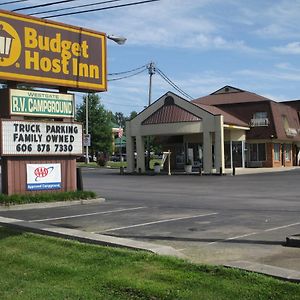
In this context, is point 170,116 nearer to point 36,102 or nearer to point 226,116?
point 226,116

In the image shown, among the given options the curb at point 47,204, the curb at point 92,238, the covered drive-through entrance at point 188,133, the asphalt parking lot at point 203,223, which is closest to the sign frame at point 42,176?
the curb at point 47,204

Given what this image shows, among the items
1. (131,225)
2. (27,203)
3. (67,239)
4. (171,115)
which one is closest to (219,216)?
(131,225)

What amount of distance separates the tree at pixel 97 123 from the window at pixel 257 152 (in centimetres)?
3819

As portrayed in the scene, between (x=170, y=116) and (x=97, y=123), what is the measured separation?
142 ft

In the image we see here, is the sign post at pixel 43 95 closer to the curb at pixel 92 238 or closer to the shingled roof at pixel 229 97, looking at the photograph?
the curb at pixel 92 238

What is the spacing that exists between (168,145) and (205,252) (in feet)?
140

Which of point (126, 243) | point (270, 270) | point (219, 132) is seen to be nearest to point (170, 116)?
point (219, 132)

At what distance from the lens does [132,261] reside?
7656mm

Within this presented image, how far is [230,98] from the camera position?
53938mm

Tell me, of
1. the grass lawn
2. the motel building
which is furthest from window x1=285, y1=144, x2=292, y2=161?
the grass lawn

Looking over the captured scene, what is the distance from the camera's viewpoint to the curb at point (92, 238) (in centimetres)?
838

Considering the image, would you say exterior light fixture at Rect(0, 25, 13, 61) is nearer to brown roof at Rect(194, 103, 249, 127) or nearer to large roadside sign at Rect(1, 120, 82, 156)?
large roadside sign at Rect(1, 120, 82, 156)

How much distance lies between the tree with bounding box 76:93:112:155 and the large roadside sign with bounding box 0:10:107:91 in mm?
65800

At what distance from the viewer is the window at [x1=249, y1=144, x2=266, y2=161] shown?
5033 centimetres
